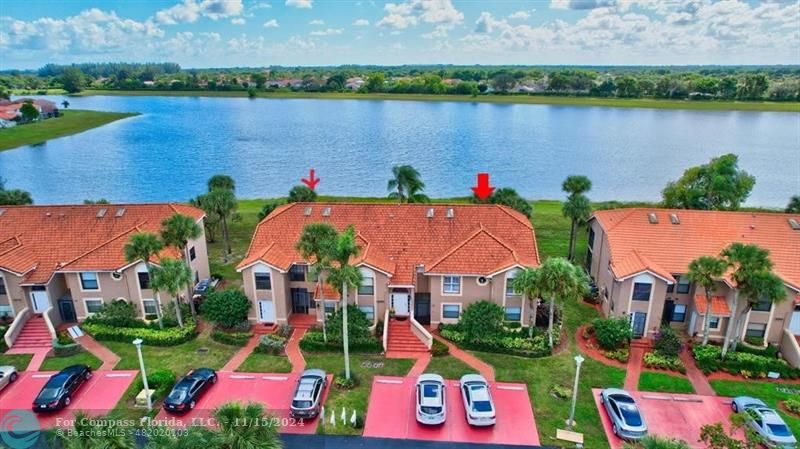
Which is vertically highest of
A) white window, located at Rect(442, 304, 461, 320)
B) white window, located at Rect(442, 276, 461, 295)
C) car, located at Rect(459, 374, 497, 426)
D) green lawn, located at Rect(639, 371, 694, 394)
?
white window, located at Rect(442, 276, 461, 295)

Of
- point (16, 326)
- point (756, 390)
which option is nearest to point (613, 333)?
point (756, 390)

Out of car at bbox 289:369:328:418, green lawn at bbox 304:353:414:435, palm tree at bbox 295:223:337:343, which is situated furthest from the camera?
palm tree at bbox 295:223:337:343

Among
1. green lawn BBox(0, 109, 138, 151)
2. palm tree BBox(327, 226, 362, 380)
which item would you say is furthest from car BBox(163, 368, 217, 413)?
green lawn BBox(0, 109, 138, 151)

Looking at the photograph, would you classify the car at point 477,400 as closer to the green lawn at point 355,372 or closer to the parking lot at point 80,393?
the green lawn at point 355,372

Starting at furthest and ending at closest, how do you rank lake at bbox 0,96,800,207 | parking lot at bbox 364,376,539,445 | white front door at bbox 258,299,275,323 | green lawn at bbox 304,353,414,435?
lake at bbox 0,96,800,207, white front door at bbox 258,299,275,323, green lawn at bbox 304,353,414,435, parking lot at bbox 364,376,539,445

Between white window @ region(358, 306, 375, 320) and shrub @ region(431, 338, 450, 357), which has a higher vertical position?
white window @ region(358, 306, 375, 320)

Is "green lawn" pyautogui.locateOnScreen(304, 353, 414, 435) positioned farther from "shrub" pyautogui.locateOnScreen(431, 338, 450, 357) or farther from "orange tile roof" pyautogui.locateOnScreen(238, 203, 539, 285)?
"orange tile roof" pyautogui.locateOnScreen(238, 203, 539, 285)

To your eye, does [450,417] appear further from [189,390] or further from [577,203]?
[577,203]

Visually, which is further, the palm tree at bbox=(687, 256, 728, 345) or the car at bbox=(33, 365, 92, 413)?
the palm tree at bbox=(687, 256, 728, 345)

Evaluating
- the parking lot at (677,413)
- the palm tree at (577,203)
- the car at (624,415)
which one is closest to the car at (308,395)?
the parking lot at (677,413)
